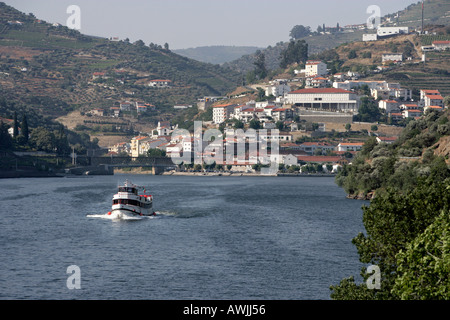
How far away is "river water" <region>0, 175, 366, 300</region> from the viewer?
28438mm

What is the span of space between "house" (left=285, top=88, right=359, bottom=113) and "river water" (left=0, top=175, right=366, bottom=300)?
4169 inches

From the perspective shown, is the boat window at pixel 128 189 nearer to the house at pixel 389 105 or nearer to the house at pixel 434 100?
the house at pixel 389 105

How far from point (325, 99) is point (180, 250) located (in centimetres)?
13948

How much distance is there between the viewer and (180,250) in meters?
38.6

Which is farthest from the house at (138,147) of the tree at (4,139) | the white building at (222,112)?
the tree at (4,139)

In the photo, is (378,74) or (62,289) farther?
(378,74)

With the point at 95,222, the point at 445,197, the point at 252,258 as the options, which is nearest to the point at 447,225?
the point at 445,197

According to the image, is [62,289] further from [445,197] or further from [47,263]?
[445,197]

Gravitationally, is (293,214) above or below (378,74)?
below

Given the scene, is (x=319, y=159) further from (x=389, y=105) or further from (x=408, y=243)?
(x=408, y=243)

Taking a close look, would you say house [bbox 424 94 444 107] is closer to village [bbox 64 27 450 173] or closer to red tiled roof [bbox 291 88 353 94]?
village [bbox 64 27 450 173]

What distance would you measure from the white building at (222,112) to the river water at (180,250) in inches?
4566

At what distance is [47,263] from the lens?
34031 millimetres

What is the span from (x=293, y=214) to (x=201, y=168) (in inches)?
3638
